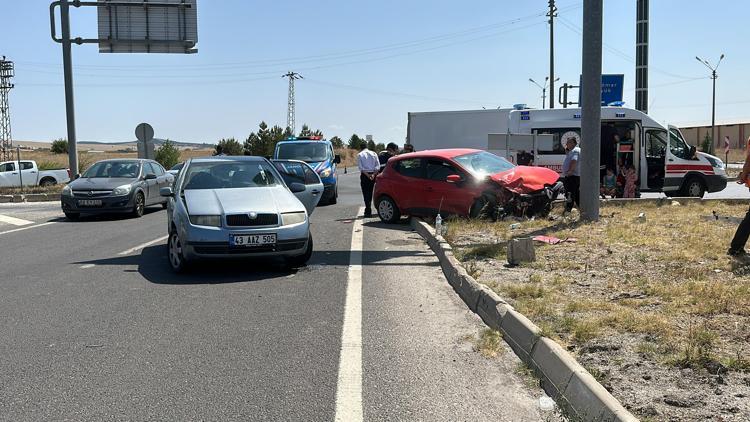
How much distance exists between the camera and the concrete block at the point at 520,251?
7973 millimetres

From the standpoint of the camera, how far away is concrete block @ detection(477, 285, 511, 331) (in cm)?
554

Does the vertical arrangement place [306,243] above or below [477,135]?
below

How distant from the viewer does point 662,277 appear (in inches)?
266

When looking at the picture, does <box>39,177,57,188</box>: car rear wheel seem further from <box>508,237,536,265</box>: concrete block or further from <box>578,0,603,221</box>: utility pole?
<box>508,237,536,265</box>: concrete block

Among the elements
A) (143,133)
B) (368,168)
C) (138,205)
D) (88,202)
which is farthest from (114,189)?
(143,133)

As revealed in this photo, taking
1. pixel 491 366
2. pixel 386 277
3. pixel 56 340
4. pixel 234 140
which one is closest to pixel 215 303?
pixel 56 340

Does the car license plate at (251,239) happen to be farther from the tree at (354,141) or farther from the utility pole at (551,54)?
the tree at (354,141)

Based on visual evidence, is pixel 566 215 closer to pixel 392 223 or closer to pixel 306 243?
pixel 392 223

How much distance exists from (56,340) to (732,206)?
529 inches

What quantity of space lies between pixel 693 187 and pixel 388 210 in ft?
31.6

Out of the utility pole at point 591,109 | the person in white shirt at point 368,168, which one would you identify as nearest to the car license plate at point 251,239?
Result: the utility pole at point 591,109

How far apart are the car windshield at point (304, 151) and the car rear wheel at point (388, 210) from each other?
6680mm

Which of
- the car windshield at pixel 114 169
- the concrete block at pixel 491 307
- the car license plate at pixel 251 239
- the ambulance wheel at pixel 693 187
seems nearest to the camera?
the concrete block at pixel 491 307

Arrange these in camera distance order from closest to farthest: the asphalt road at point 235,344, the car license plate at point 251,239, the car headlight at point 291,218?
the asphalt road at point 235,344
the car license plate at point 251,239
the car headlight at point 291,218
